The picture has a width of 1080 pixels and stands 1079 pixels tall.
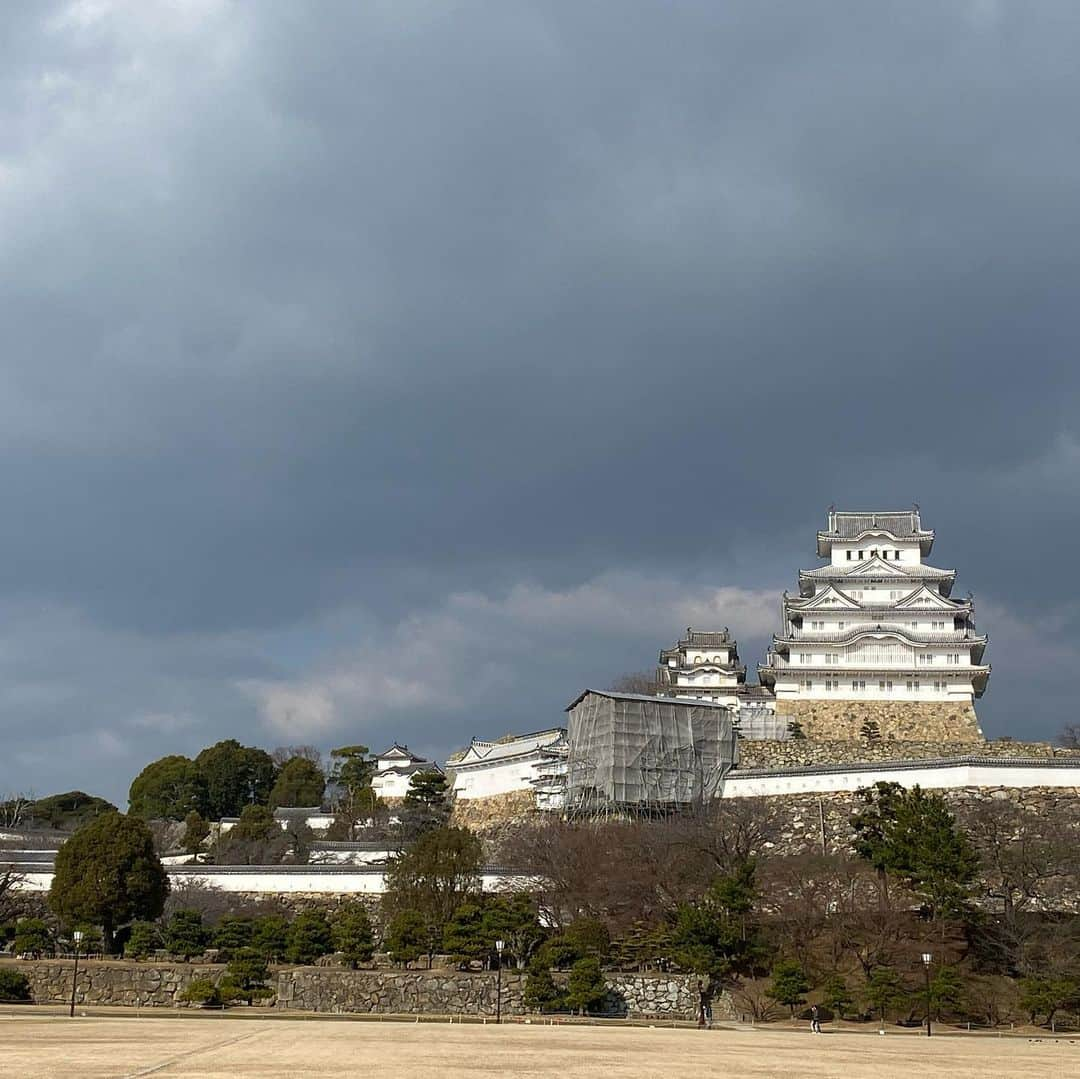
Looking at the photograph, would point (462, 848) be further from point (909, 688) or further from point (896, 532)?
point (896, 532)

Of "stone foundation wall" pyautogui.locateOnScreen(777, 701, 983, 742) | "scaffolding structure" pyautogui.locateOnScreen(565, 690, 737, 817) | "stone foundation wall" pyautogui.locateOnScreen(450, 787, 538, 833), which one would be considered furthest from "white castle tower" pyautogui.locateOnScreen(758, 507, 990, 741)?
"stone foundation wall" pyautogui.locateOnScreen(450, 787, 538, 833)

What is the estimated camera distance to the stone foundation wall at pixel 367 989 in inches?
1163

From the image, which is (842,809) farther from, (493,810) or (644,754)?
(493,810)

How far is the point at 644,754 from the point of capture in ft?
153

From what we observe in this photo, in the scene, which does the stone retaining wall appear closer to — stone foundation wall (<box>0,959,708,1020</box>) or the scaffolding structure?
the scaffolding structure

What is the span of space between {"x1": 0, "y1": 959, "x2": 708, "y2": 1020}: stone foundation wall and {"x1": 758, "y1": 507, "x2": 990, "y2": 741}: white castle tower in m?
23.4

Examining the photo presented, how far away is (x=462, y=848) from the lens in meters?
36.0

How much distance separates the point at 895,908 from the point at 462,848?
40.5 feet

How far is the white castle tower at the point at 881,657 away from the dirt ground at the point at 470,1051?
85.2ft

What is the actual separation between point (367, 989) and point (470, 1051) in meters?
11.5

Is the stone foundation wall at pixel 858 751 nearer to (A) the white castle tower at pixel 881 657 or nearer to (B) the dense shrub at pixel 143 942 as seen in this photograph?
(A) the white castle tower at pixel 881 657

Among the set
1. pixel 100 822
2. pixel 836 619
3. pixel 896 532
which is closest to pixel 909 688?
pixel 836 619

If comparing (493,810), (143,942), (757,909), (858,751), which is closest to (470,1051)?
(757,909)

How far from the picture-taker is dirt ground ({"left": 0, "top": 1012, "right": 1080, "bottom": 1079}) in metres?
16.0
